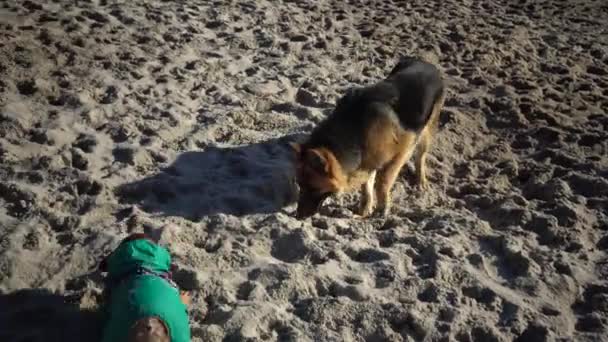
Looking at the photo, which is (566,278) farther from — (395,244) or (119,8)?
(119,8)

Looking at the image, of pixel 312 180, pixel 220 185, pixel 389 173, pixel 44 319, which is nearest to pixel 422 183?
pixel 389 173

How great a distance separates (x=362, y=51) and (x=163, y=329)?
5.44m

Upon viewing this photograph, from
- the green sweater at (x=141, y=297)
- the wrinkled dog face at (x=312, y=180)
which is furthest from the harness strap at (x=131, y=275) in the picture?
the wrinkled dog face at (x=312, y=180)

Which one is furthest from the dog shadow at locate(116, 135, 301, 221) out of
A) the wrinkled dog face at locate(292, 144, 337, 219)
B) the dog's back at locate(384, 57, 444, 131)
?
the dog's back at locate(384, 57, 444, 131)

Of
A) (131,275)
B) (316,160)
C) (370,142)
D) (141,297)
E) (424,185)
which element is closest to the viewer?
(141,297)

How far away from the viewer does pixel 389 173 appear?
4.96m

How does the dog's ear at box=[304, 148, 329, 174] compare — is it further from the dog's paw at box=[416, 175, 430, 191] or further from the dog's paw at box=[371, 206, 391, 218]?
the dog's paw at box=[416, 175, 430, 191]

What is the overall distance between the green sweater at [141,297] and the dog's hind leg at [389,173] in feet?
7.01

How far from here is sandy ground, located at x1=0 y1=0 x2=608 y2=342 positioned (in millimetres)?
3605

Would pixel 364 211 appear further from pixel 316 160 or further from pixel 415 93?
pixel 415 93

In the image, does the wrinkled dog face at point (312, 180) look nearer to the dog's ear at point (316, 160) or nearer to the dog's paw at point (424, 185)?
the dog's ear at point (316, 160)

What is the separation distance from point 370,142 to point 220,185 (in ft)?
4.40

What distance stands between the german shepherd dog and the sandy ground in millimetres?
223

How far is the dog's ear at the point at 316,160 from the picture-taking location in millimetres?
4309
